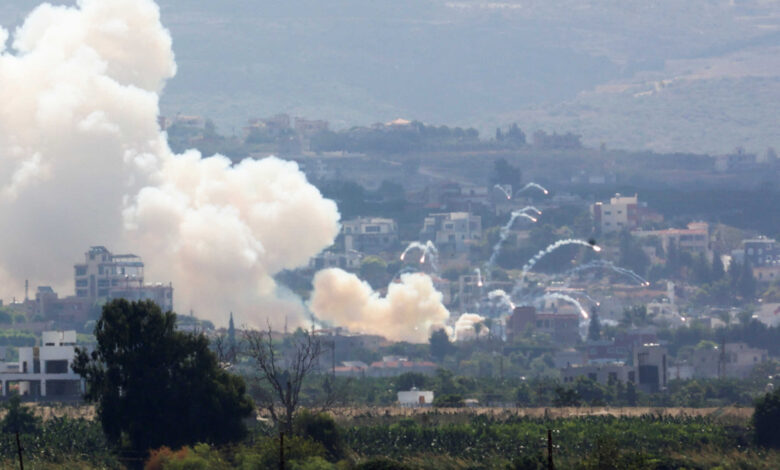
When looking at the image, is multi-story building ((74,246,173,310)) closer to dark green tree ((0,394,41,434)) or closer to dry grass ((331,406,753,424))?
dry grass ((331,406,753,424))

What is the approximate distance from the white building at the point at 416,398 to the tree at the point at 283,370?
546 cm

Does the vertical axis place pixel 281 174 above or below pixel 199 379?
above

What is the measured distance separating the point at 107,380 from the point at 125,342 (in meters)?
1.80

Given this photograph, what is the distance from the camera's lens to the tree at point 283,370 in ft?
263

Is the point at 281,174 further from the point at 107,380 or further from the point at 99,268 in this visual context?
the point at 107,380

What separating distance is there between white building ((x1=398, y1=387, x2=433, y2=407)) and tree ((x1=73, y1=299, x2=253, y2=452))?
38955mm

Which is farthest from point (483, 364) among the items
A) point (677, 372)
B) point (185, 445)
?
point (185, 445)

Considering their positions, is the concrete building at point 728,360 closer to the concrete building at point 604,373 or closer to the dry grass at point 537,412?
the concrete building at point 604,373

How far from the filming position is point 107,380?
77625 mm

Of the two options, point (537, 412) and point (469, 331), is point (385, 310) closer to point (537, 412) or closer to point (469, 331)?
point (469, 331)

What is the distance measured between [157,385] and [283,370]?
244 feet

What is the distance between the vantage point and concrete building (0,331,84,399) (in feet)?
373

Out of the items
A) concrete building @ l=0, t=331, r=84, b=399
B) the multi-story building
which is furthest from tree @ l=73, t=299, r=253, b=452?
the multi-story building

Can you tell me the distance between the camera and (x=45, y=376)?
376 ft
